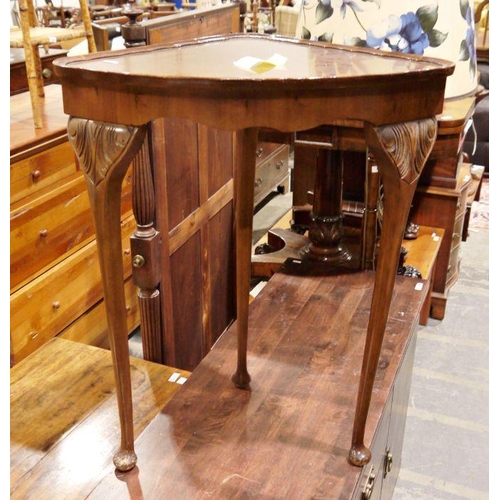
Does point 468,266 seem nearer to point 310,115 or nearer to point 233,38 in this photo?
point 233,38

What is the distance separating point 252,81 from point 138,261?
0.85 meters

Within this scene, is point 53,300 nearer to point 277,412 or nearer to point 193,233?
point 193,233

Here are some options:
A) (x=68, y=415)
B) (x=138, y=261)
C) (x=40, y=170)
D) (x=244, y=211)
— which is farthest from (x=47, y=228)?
(x=244, y=211)

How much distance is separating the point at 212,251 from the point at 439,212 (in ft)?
3.19

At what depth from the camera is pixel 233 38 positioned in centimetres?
114

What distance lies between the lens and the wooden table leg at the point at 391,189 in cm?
85

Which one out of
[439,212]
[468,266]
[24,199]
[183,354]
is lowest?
[468,266]

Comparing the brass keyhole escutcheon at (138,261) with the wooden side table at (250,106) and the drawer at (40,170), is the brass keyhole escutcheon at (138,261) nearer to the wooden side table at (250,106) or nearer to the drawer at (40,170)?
the drawer at (40,170)

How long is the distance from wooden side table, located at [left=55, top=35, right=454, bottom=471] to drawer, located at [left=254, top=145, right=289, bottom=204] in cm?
212

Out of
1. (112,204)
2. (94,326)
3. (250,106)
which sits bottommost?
(94,326)

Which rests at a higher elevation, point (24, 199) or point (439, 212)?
point (24, 199)

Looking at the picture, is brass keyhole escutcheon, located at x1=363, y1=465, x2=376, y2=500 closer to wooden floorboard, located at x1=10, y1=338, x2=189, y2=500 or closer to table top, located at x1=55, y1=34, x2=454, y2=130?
wooden floorboard, located at x1=10, y1=338, x2=189, y2=500

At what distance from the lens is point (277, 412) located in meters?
1.17

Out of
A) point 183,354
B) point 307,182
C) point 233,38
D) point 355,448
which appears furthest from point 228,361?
point 307,182
